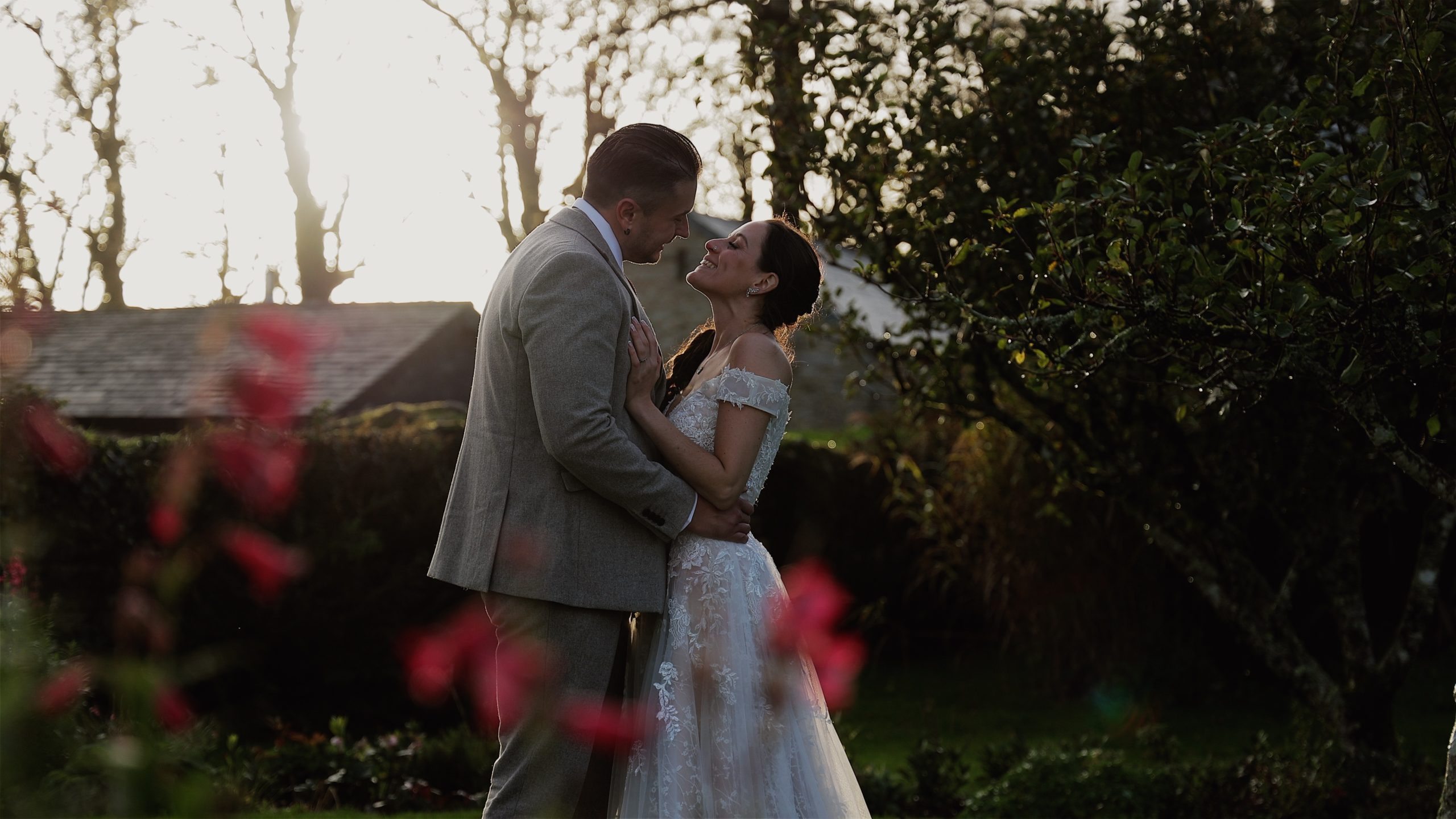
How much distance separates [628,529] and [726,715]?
0.57 m

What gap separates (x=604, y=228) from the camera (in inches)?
131

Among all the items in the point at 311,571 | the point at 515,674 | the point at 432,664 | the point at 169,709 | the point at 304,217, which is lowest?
the point at 311,571

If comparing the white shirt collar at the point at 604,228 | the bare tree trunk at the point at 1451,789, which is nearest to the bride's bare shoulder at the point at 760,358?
the white shirt collar at the point at 604,228

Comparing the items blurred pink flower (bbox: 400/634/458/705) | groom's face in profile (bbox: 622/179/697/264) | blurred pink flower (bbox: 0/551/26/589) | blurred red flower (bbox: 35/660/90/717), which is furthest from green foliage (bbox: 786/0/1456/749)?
blurred pink flower (bbox: 0/551/26/589)

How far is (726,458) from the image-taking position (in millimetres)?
3387

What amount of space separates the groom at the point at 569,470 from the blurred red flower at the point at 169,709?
172 centimetres

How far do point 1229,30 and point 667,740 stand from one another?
485cm

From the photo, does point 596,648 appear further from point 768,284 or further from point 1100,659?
point 1100,659

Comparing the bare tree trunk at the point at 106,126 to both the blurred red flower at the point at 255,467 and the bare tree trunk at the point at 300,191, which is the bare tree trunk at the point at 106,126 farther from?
the blurred red flower at the point at 255,467

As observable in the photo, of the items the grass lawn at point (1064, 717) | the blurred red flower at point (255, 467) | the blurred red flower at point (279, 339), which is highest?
the blurred red flower at point (279, 339)

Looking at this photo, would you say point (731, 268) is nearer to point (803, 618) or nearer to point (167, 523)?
point (803, 618)

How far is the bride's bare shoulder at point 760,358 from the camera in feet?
11.6

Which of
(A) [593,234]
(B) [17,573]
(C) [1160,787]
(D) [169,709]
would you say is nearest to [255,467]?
(D) [169,709]

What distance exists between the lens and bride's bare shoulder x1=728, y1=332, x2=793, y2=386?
3.53 meters
